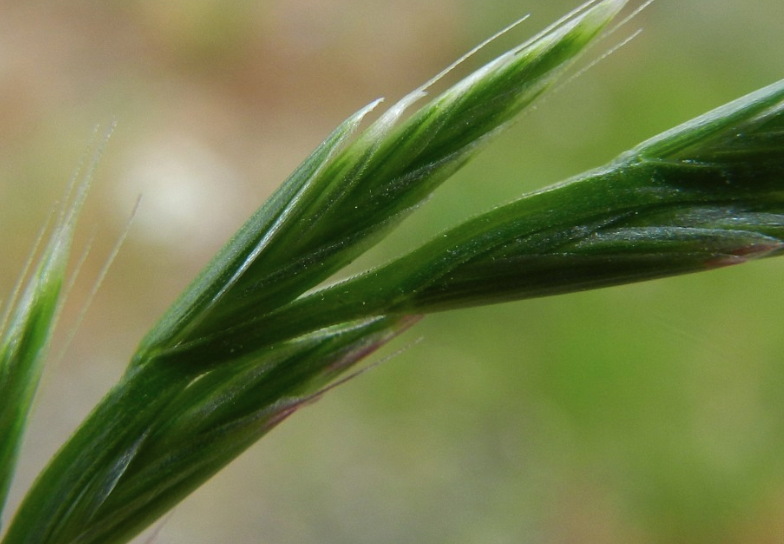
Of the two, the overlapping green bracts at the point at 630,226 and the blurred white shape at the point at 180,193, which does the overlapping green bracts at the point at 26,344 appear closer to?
the overlapping green bracts at the point at 630,226

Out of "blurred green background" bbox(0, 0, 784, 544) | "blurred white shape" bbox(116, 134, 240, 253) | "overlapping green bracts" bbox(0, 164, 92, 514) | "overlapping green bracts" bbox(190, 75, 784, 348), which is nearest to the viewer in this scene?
"overlapping green bracts" bbox(190, 75, 784, 348)

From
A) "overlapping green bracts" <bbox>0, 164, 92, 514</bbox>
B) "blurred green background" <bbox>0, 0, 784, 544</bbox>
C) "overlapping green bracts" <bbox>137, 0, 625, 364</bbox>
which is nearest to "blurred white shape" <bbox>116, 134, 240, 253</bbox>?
"blurred green background" <bbox>0, 0, 784, 544</bbox>

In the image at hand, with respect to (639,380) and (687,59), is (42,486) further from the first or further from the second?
(687,59)

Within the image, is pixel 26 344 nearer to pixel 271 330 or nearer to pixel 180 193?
pixel 271 330

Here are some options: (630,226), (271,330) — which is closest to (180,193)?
(271,330)

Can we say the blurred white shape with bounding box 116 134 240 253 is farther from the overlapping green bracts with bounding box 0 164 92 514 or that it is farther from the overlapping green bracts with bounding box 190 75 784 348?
the overlapping green bracts with bounding box 190 75 784 348
